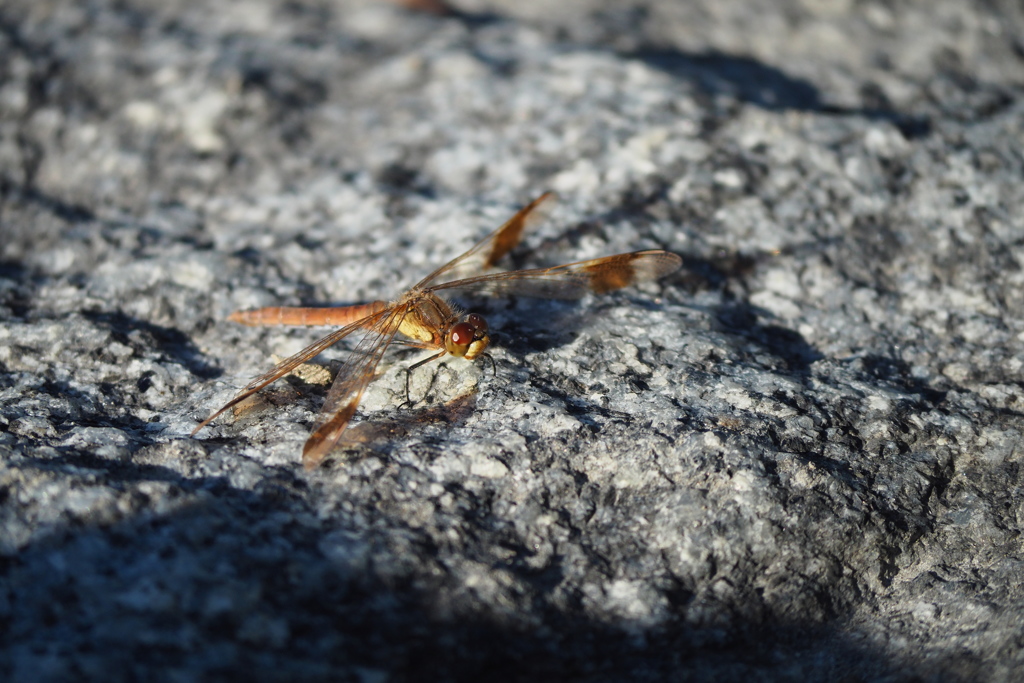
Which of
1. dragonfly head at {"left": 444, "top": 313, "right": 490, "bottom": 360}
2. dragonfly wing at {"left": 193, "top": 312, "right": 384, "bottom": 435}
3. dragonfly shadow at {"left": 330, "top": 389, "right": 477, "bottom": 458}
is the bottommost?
dragonfly shadow at {"left": 330, "top": 389, "right": 477, "bottom": 458}

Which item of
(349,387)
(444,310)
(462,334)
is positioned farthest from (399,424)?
(444,310)

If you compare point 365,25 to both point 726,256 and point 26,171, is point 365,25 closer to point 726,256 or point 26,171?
point 26,171

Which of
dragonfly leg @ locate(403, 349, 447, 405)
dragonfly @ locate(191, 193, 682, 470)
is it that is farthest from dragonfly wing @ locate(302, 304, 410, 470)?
dragonfly leg @ locate(403, 349, 447, 405)

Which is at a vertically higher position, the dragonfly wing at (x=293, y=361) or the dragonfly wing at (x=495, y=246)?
the dragonfly wing at (x=495, y=246)

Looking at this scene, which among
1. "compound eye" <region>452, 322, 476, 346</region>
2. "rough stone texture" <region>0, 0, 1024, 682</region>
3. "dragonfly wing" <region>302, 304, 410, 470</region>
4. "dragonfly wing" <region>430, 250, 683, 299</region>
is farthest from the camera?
"dragonfly wing" <region>430, 250, 683, 299</region>

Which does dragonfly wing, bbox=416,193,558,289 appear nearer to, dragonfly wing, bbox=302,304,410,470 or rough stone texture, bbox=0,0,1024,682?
rough stone texture, bbox=0,0,1024,682

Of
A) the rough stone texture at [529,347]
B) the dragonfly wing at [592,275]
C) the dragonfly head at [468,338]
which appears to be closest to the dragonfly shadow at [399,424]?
the rough stone texture at [529,347]

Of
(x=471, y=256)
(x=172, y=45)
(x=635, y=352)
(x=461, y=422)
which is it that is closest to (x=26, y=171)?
(x=172, y=45)

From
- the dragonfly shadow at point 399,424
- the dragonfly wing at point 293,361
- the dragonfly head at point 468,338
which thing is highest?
the dragonfly head at point 468,338

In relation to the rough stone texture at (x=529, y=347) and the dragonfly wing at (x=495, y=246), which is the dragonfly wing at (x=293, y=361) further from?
the dragonfly wing at (x=495, y=246)
